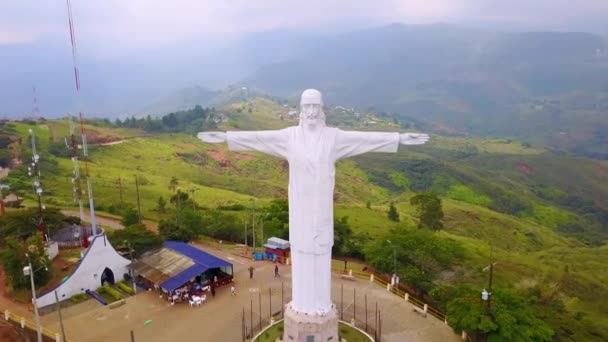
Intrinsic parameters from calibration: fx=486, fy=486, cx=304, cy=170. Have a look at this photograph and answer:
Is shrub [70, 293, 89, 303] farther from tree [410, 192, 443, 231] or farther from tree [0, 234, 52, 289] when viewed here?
tree [410, 192, 443, 231]

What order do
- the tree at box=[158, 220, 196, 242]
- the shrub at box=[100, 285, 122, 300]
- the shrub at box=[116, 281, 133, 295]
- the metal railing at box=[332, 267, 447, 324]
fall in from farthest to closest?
the tree at box=[158, 220, 196, 242] → the shrub at box=[116, 281, 133, 295] → the shrub at box=[100, 285, 122, 300] → the metal railing at box=[332, 267, 447, 324]

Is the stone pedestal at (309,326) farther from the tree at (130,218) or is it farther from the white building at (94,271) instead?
the tree at (130,218)

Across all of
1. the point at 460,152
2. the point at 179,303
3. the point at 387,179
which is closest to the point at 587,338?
the point at 179,303

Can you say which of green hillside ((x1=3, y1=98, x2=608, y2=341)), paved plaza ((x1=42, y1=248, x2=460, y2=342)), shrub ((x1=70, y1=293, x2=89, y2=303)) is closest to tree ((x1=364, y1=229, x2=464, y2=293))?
green hillside ((x1=3, y1=98, x2=608, y2=341))

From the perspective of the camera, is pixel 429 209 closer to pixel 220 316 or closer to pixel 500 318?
pixel 500 318

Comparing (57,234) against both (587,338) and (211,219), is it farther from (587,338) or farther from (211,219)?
(587,338)

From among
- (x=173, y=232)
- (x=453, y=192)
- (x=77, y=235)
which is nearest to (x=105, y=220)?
(x=77, y=235)
